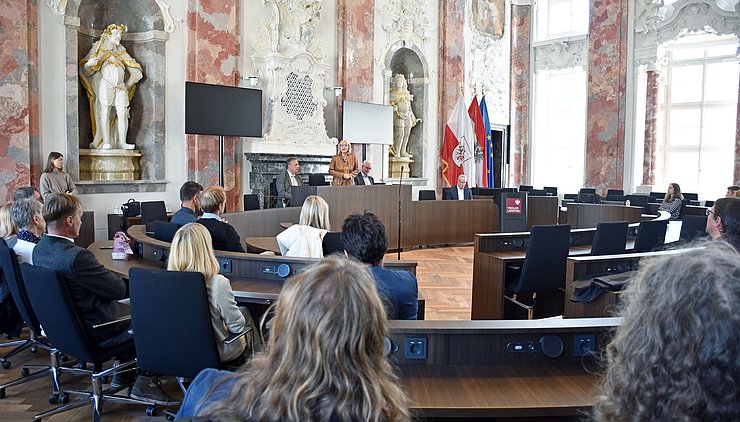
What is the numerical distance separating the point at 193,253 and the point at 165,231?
2.27m

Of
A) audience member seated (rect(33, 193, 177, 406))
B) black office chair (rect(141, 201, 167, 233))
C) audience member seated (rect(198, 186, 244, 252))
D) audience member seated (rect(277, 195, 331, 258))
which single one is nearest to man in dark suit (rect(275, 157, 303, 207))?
black office chair (rect(141, 201, 167, 233))

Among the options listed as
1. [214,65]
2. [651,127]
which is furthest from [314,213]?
[651,127]

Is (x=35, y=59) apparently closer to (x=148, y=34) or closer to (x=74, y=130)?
(x=74, y=130)

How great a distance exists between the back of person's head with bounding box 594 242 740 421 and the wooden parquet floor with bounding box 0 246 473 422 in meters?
1.04

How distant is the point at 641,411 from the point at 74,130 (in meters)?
8.58

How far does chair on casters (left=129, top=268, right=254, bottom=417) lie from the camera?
2.94 meters

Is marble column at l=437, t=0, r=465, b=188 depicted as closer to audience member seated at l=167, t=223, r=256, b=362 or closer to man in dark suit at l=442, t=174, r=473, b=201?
man in dark suit at l=442, t=174, r=473, b=201

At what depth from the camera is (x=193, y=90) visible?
29.3 ft

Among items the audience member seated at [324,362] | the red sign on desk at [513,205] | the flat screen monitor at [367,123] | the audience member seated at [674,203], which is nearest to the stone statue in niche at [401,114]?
the flat screen monitor at [367,123]

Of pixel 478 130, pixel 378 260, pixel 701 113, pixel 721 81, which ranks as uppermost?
pixel 721 81

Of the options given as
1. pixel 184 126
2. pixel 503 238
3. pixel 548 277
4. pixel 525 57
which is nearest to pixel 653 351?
pixel 548 277

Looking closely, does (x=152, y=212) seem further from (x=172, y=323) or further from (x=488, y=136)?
(x=488, y=136)

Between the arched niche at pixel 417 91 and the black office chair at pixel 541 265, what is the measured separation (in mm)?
8665

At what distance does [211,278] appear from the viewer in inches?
123
